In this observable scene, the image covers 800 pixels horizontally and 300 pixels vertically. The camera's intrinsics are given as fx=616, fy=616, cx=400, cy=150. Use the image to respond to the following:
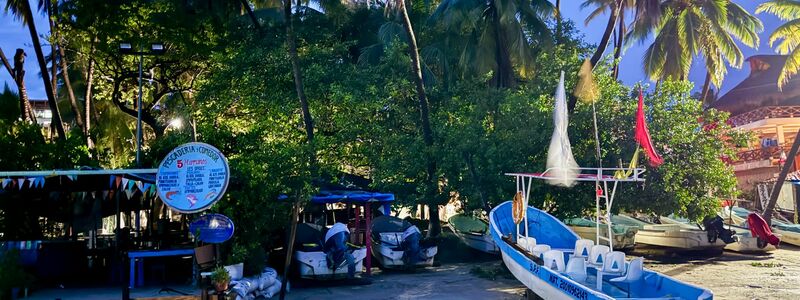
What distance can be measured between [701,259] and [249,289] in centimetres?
1533

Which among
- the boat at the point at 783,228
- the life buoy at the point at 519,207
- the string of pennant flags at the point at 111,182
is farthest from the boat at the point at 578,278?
the boat at the point at 783,228

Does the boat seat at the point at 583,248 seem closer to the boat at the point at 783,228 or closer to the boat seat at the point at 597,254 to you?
the boat seat at the point at 597,254

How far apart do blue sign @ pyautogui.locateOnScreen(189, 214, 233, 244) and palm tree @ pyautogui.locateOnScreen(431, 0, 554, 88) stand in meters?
11.6

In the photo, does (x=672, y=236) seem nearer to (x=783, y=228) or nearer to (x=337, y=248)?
(x=783, y=228)

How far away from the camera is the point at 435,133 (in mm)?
18516

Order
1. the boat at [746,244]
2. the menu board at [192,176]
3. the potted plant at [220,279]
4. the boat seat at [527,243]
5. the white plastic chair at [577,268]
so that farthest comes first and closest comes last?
the boat at [746,244], the boat seat at [527,243], the white plastic chair at [577,268], the potted plant at [220,279], the menu board at [192,176]

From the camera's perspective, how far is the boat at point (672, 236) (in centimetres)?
2127

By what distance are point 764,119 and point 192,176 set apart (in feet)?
112

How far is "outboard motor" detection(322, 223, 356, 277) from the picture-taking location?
1469cm

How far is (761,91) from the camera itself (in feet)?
136

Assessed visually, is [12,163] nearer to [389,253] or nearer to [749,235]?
Result: [389,253]

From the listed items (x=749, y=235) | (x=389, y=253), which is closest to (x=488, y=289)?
Answer: (x=389, y=253)

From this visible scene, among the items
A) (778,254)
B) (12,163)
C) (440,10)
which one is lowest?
(778,254)

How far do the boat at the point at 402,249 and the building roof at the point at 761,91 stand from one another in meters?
31.5
